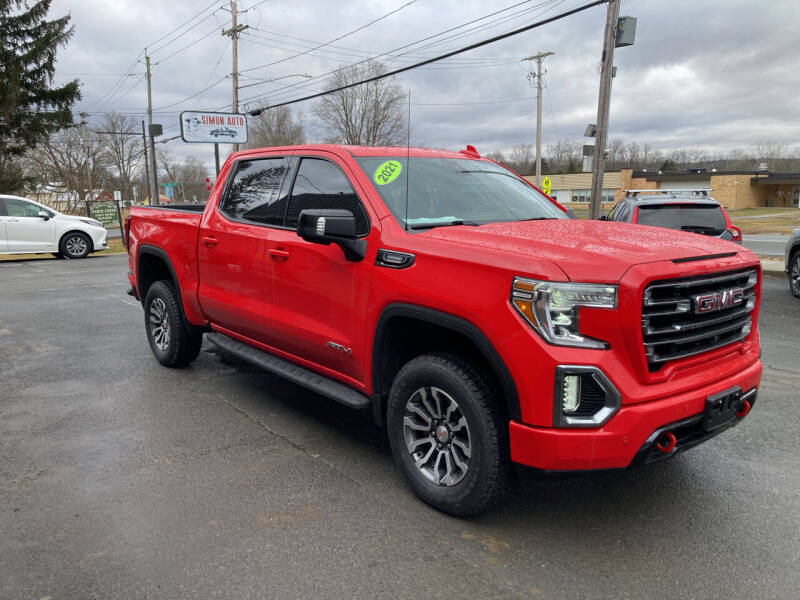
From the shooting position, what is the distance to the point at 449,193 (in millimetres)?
3887

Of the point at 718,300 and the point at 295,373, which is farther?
the point at 295,373

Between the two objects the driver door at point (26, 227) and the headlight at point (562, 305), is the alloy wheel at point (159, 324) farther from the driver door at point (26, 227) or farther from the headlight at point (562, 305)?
the driver door at point (26, 227)

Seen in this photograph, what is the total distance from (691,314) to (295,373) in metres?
2.44

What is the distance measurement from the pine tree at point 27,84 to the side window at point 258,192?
2800 cm

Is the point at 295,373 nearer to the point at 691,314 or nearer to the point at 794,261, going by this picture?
the point at 691,314

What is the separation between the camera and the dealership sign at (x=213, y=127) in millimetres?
30859

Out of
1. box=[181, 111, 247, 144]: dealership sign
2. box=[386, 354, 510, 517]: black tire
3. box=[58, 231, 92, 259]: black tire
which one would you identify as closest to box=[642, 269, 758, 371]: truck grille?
box=[386, 354, 510, 517]: black tire

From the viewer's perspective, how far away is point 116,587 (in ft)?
8.50

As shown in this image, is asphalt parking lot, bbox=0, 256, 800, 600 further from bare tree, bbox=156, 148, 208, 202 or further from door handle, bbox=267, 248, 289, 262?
bare tree, bbox=156, 148, 208, 202

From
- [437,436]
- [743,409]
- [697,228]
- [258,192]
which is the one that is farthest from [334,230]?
[697,228]

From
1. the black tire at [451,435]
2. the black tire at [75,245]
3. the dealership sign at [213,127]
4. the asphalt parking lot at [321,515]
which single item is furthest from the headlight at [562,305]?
the dealership sign at [213,127]

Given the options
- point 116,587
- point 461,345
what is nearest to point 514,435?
point 461,345

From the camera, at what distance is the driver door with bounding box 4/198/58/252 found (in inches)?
656

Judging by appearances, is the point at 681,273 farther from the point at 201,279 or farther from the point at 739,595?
the point at 201,279
